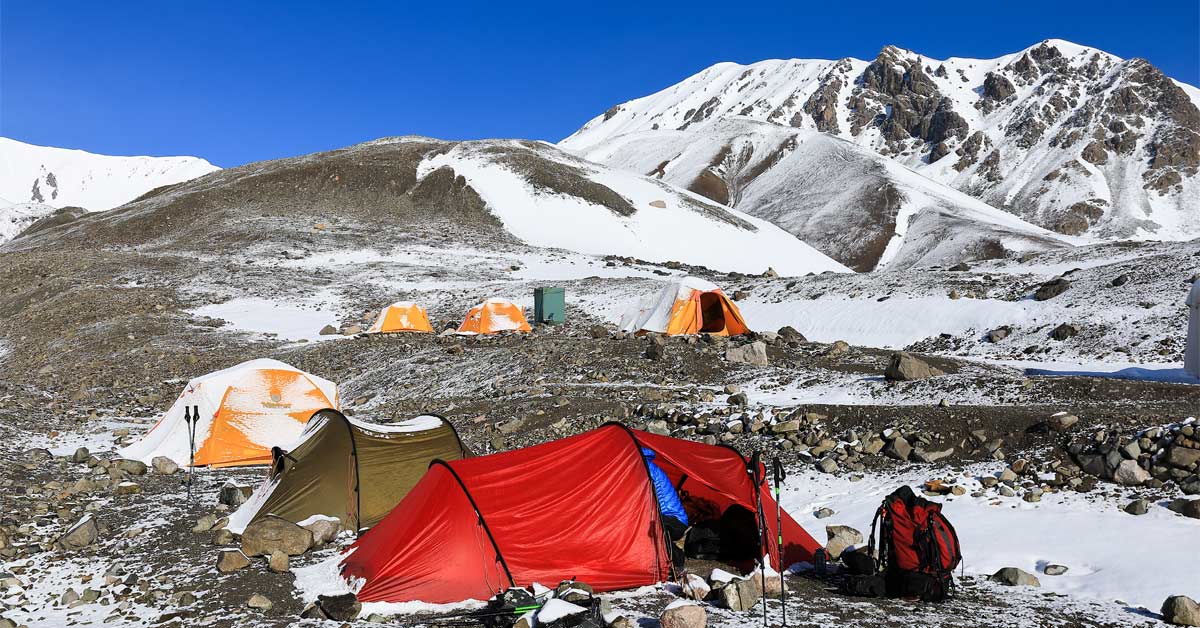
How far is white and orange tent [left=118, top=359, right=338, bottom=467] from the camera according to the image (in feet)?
55.5

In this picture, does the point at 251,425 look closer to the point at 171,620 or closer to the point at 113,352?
the point at 171,620

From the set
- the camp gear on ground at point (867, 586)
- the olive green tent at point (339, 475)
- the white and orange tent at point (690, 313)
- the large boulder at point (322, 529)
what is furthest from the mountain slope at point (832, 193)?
the large boulder at point (322, 529)

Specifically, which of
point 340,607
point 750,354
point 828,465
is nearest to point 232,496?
point 340,607

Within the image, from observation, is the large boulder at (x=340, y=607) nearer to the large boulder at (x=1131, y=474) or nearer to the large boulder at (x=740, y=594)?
the large boulder at (x=740, y=594)

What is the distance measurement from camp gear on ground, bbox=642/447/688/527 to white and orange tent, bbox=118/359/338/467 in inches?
382

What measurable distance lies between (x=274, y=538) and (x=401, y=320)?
23.4 metres

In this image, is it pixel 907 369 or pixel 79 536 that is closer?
pixel 79 536

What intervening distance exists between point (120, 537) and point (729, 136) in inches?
5799

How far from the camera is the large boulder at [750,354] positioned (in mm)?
21741

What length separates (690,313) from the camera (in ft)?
92.6

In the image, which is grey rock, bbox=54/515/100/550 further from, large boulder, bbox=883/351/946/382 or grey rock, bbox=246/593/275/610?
large boulder, bbox=883/351/946/382

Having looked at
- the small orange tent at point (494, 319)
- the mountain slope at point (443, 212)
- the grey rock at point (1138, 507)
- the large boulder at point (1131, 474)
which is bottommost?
the grey rock at point (1138, 507)

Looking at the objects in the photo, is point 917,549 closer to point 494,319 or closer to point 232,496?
point 232,496

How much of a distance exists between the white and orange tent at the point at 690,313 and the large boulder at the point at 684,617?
66.3 ft
